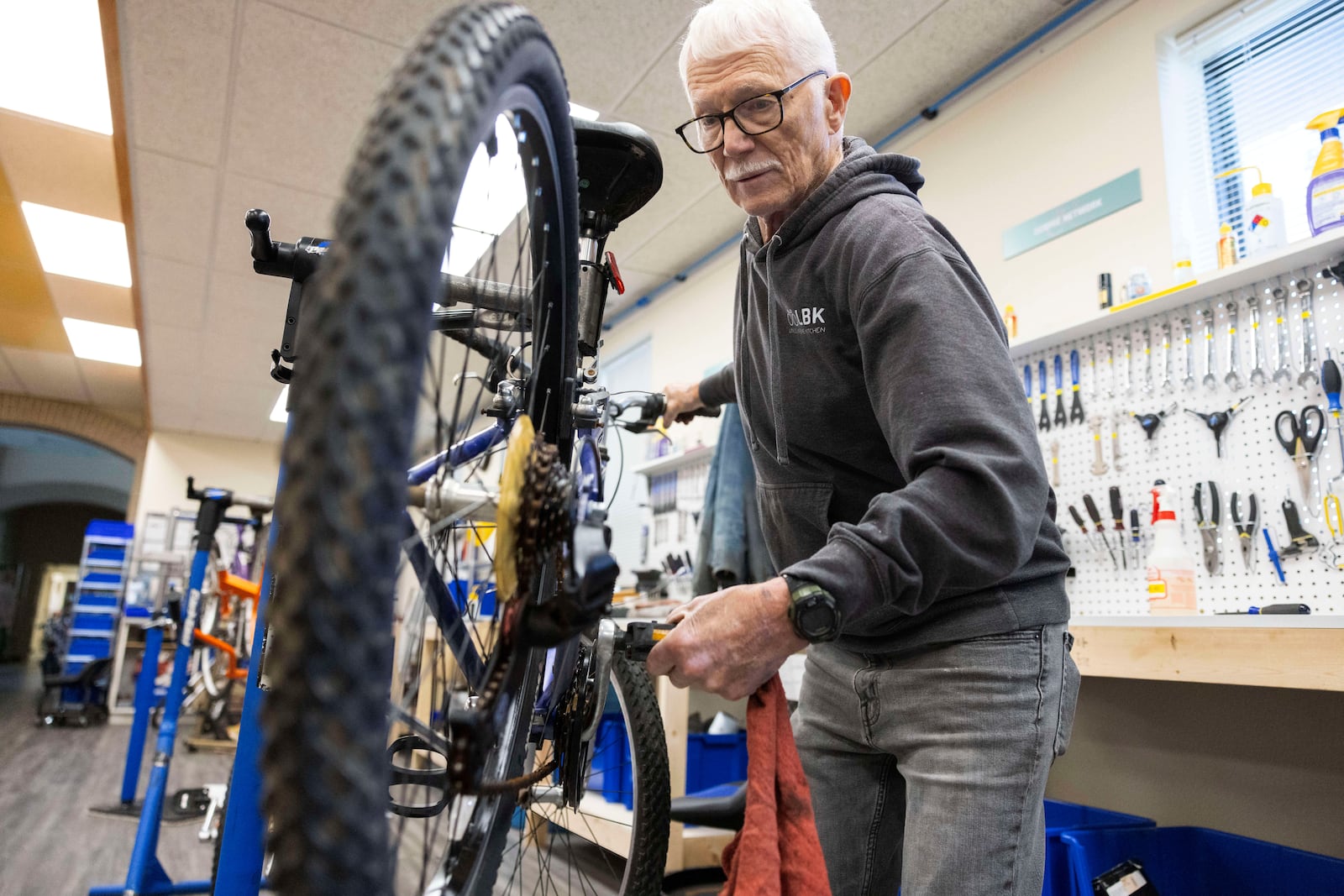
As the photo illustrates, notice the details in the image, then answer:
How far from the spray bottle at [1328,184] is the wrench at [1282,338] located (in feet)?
0.53

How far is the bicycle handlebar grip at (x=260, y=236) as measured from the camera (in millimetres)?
1143

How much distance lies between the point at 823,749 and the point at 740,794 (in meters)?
1.33

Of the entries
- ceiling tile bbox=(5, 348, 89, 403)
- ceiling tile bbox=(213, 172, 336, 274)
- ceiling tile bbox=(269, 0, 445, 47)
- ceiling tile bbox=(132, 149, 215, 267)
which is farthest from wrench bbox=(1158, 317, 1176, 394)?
ceiling tile bbox=(5, 348, 89, 403)

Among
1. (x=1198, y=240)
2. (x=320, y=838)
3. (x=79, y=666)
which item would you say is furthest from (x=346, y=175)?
(x=79, y=666)

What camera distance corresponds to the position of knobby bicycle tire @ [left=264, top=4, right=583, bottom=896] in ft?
1.00

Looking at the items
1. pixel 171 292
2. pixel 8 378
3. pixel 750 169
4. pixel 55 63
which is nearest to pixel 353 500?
pixel 750 169

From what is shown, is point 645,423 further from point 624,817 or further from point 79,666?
point 79,666

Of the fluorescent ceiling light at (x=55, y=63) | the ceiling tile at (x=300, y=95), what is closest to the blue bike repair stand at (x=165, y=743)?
the ceiling tile at (x=300, y=95)

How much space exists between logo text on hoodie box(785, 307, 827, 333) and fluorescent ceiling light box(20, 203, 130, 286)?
4469 millimetres

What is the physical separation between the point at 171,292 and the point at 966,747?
17.4ft

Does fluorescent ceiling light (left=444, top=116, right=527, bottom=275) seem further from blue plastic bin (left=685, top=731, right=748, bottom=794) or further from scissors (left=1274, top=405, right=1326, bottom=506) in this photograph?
blue plastic bin (left=685, top=731, right=748, bottom=794)

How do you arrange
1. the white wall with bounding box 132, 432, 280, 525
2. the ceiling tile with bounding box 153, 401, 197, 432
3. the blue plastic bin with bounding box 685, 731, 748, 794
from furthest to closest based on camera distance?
1. the white wall with bounding box 132, 432, 280, 525
2. the ceiling tile with bounding box 153, 401, 197, 432
3. the blue plastic bin with bounding box 685, 731, 748, 794

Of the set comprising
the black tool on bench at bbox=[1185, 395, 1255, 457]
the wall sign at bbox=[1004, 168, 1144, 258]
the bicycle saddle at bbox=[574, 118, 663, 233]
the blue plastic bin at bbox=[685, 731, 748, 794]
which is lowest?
the blue plastic bin at bbox=[685, 731, 748, 794]

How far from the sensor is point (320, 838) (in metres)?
0.30
